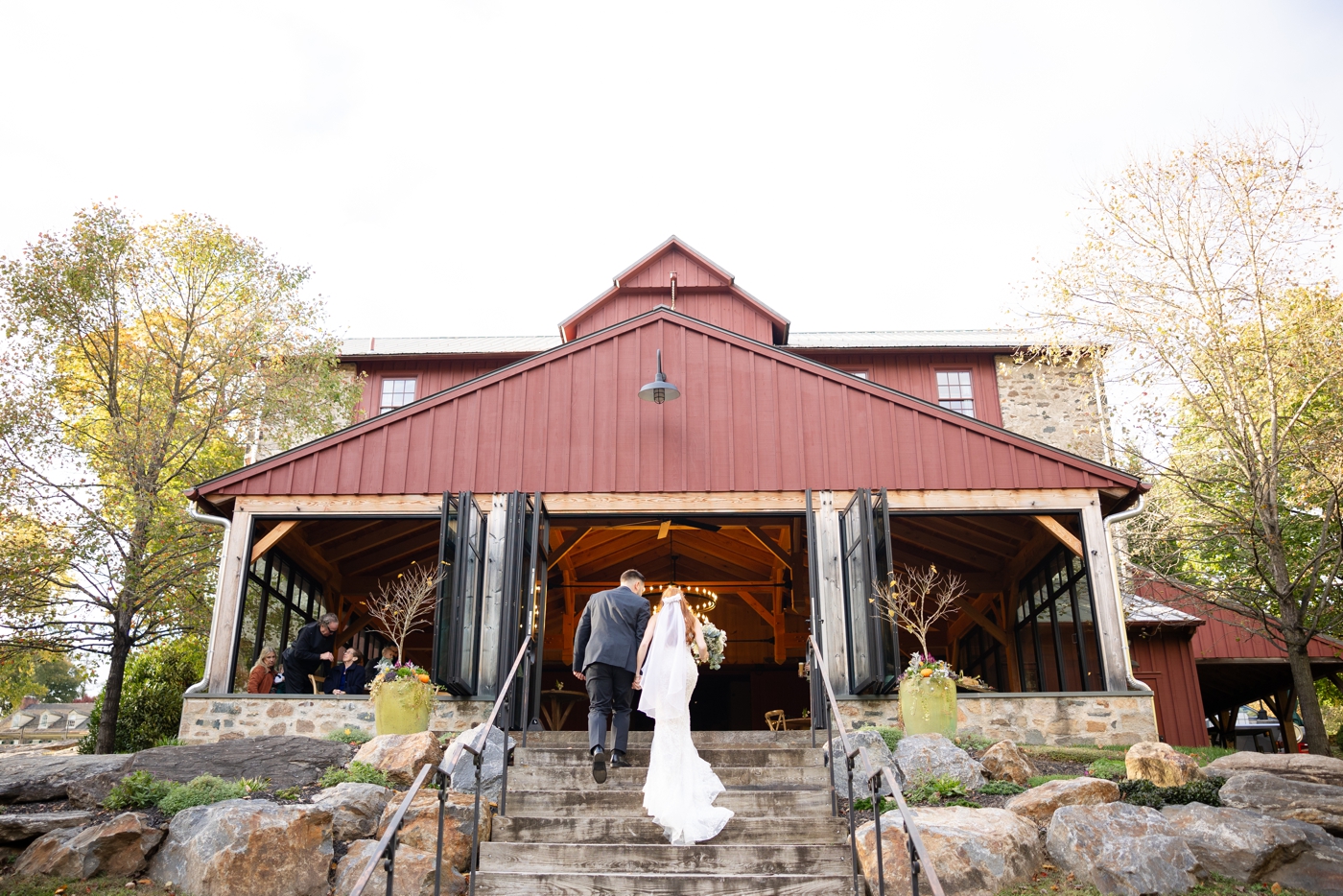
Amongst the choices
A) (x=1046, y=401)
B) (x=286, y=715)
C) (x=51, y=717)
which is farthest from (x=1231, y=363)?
(x=51, y=717)

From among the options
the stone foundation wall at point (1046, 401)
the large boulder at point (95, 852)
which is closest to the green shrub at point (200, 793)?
the large boulder at point (95, 852)

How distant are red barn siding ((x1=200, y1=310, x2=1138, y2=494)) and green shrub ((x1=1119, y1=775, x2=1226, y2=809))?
A: 14.2ft

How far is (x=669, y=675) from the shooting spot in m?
7.66

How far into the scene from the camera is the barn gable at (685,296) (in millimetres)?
19391

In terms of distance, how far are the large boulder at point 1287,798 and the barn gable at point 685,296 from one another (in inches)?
489

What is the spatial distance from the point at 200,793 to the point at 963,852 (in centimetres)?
557

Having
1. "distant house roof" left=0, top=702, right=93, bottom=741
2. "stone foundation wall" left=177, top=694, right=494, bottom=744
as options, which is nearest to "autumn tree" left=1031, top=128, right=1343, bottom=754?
"stone foundation wall" left=177, top=694, right=494, bottom=744

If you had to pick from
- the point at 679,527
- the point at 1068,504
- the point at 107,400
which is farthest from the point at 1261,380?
the point at 107,400

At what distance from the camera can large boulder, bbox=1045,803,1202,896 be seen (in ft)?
21.7

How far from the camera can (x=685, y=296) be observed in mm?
19656

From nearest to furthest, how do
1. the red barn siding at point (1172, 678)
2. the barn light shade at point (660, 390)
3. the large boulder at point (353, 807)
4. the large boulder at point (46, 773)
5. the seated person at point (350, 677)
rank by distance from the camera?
the large boulder at point (353, 807) → the large boulder at point (46, 773) → the barn light shade at point (660, 390) → the seated person at point (350, 677) → the red barn siding at point (1172, 678)

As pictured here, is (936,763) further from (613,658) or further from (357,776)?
(357,776)

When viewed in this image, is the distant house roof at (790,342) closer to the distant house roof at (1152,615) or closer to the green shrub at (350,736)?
the distant house roof at (1152,615)

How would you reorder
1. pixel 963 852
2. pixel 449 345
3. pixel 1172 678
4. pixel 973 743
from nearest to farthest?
1. pixel 963 852
2. pixel 973 743
3. pixel 1172 678
4. pixel 449 345
